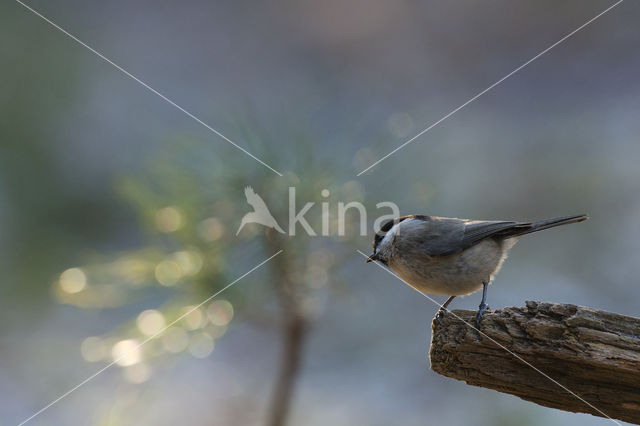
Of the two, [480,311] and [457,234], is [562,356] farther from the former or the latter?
[457,234]

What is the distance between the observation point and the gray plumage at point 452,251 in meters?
0.86

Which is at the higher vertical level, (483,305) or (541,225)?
(541,225)

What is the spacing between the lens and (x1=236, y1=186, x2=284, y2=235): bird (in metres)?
0.90

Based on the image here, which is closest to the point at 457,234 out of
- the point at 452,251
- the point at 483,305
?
the point at 452,251

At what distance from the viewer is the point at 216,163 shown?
95 centimetres

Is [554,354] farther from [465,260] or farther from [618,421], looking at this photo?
[465,260]

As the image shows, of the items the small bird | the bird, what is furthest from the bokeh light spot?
the small bird

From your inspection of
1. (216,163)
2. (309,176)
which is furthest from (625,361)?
(216,163)

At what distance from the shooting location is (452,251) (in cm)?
87

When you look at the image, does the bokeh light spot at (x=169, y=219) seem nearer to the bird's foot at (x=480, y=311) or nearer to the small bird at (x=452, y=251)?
the small bird at (x=452, y=251)

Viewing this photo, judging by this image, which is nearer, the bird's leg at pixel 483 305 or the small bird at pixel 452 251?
the bird's leg at pixel 483 305

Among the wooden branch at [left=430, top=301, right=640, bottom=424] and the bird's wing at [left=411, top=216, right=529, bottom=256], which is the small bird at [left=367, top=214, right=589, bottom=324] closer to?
the bird's wing at [left=411, top=216, right=529, bottom=256]

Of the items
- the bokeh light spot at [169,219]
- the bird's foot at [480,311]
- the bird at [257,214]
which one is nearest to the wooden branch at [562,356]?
the bird's foot at [480,311]

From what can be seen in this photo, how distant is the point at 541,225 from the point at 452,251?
156 mm
